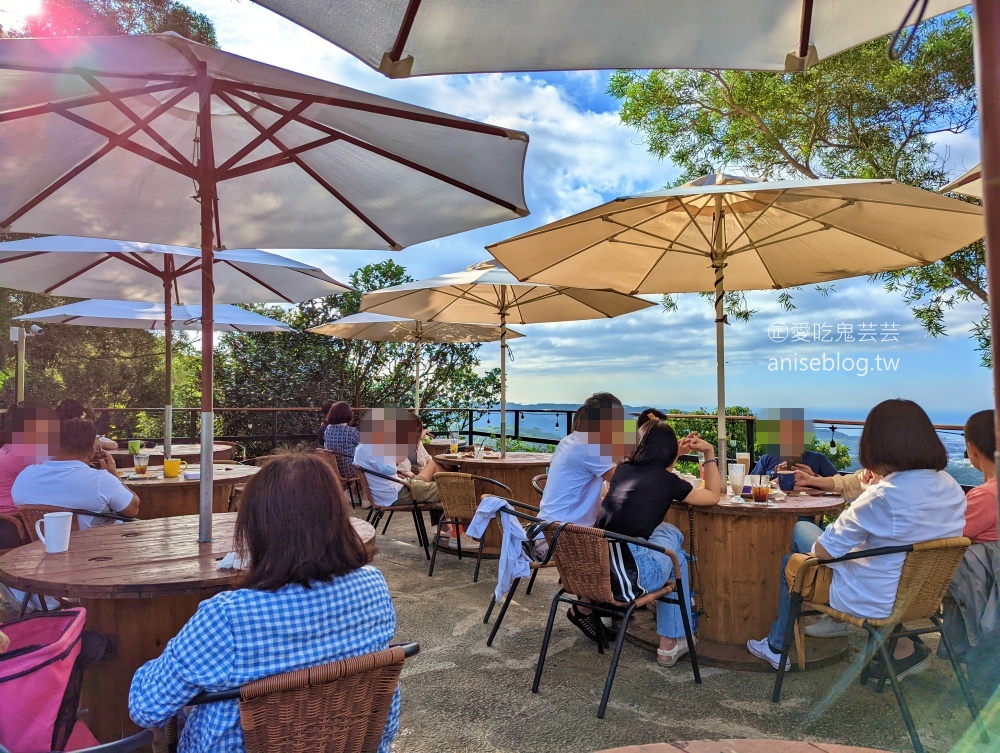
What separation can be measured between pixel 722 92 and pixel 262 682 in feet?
30.5

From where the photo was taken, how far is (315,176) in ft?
10.4

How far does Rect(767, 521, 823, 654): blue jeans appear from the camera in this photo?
10.1 ft

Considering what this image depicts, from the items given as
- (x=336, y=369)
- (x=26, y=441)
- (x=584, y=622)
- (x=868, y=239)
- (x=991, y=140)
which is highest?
(x=868, y=239)

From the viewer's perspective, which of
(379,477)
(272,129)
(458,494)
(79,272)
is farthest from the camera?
(379,477)

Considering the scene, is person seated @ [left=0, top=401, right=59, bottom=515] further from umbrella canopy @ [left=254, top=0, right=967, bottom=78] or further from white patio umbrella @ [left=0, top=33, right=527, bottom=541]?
umbrella canopy @ [left=254, top=0, right=967, bottom=78]

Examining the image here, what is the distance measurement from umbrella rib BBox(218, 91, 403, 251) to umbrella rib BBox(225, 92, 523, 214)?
0.06 metres

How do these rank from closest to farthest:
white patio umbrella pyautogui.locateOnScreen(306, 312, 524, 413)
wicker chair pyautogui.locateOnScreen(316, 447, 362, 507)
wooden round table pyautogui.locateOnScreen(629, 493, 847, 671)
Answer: wooden round table pyautogui.locateOnScreen(629, 493, 847, 671)
wicker chair pyautogui.locateOnScreen(316, 447, 362, 507)
white patio umbrella pyautogui.locateOnScreen(306, 312, 524, 413)

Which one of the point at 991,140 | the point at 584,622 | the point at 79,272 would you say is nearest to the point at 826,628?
→ the point at 584,622

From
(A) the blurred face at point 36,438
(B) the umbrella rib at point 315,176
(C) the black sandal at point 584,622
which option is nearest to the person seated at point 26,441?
(A) the blurred face at point 36,438

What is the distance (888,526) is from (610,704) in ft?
4.39

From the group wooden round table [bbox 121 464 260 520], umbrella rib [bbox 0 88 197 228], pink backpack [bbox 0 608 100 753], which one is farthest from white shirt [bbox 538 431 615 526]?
umbrella rib [bbox 0 88 197 228]

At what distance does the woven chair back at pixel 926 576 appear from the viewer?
241 centimetres

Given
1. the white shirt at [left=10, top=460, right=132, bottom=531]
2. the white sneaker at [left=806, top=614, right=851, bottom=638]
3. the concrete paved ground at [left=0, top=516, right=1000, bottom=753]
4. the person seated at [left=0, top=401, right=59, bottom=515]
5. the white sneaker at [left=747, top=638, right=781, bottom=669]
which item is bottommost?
the concrete paved ground at [left=0, top=516, right=1000, bottom=753]

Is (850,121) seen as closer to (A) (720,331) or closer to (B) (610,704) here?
(A) (720,331)
